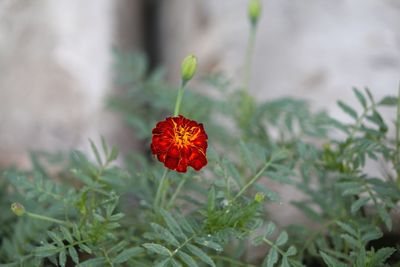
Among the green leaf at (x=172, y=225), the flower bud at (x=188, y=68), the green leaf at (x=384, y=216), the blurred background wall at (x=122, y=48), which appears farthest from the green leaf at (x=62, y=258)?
the blurred background wall at (x=122, y=48)

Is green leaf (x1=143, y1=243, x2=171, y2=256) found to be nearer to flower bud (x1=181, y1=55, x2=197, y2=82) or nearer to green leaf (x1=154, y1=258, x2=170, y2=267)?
green leaf (x1=154, y1=258, x2=170, y2=267)

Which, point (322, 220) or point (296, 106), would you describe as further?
point (296, 106)

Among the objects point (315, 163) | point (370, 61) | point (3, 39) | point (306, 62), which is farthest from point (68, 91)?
point (315, 163)

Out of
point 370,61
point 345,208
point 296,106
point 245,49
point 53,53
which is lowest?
point 345,208

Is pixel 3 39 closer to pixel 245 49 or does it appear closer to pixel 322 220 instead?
pixel 245 49

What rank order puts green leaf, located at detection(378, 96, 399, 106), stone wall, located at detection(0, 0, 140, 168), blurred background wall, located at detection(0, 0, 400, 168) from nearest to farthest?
1. green leaf, located at detection(378, 96, 399, 106)
2. blurred background wall, located at detection(0, 0, 400, 168)
3. stone wall, located at detection(0, 0, 140, 168)

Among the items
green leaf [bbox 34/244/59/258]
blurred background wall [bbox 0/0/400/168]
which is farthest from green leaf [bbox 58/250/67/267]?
blurred background wall [bbox 0/0/400/168]

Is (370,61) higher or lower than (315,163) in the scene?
higher
